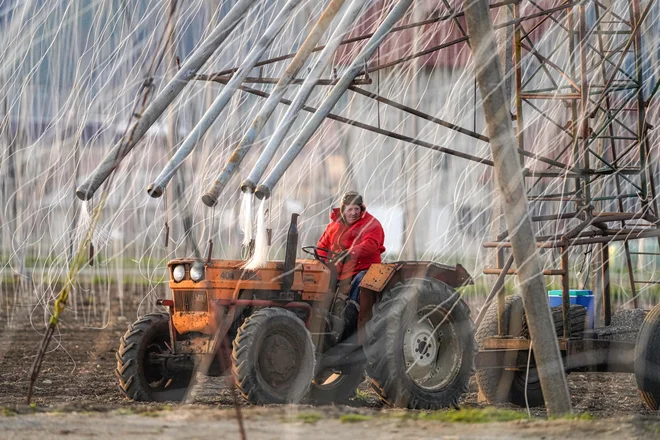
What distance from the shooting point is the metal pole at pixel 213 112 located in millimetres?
8969

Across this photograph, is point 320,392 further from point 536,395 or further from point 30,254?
point 30,254

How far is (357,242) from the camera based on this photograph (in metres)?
10.4

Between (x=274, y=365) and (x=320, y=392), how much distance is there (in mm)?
1243

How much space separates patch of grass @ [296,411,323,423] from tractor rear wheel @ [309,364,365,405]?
2.76m

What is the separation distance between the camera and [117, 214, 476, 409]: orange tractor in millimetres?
9445

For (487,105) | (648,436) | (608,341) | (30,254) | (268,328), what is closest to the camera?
(648,436)

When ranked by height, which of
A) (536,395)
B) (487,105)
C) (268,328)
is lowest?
(536,395)

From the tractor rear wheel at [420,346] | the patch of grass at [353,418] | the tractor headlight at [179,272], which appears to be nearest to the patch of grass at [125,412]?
the patch of grass at [353,418]

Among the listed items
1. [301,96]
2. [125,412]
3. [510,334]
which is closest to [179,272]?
[301,96]

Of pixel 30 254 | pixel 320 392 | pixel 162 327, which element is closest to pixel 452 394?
pixel 320 392

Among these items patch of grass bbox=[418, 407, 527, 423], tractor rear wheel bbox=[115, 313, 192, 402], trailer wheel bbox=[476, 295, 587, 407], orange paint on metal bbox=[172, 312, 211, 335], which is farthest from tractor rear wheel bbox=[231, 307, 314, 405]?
trailer wheel bbox=[476, 295, 587, 407]

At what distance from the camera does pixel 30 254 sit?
29703 mm

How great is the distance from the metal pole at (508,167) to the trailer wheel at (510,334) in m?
3.56

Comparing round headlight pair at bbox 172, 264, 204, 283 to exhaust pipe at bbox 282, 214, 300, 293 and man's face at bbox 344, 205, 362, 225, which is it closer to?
exhaust pipe at bbox 282, 214, 300, 293
